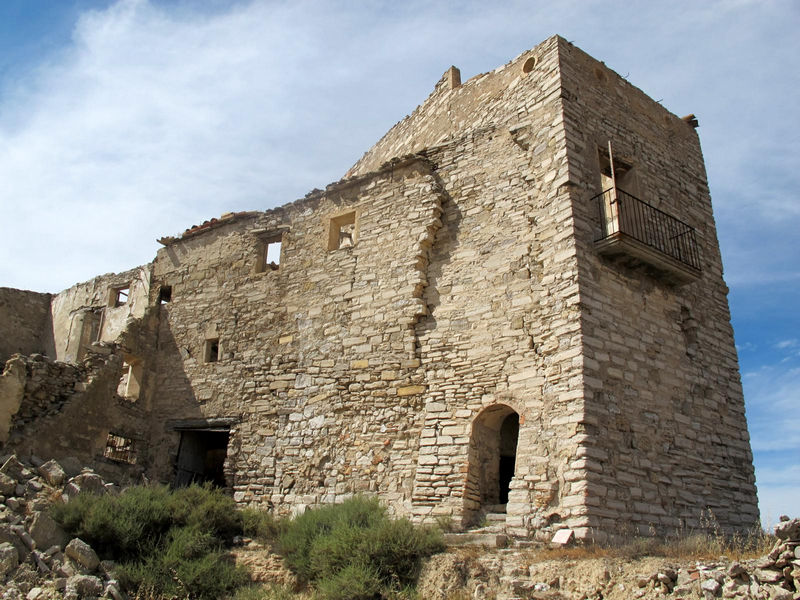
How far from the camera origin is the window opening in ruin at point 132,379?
14.2 metres

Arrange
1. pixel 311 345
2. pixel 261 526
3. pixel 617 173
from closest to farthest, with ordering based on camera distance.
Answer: pixel 261 526
pixel 617 173
pixel 311 345

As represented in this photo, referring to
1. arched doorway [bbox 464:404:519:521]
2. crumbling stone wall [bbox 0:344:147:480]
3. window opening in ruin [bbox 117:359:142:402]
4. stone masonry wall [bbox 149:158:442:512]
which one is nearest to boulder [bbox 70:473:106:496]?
crumbling stone wall [bbox 0:344:147:480]

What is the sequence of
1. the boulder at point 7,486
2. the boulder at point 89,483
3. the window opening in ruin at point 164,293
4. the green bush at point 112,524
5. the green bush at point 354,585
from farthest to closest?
the window opening in ruin at point 164,293, the boulder at point 89,483, the boulder at point 7,486, the green bush at point 112,524, the green bush at point 354,585

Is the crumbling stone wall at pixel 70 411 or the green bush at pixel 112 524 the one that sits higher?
the crumbling stone wall at pixel 70 411

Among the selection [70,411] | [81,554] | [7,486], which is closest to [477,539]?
[81,554]

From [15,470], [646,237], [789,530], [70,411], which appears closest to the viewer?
[789,530]

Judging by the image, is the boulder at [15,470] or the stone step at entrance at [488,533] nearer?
the stone step at entrance at [488,533]

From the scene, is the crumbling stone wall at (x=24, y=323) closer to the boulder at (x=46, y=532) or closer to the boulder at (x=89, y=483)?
the boulder at (x=89, y=483)

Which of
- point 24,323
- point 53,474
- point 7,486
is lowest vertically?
point 7,486

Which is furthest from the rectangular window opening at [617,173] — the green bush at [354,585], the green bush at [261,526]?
the green bush at [261,526]

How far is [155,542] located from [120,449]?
467 cm

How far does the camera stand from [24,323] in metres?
17.5

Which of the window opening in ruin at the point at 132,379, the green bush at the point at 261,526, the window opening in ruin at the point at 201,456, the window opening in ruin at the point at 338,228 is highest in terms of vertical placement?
the window opening in ruin at the point at 338,228

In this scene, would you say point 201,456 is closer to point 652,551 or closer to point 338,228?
point 338,228
